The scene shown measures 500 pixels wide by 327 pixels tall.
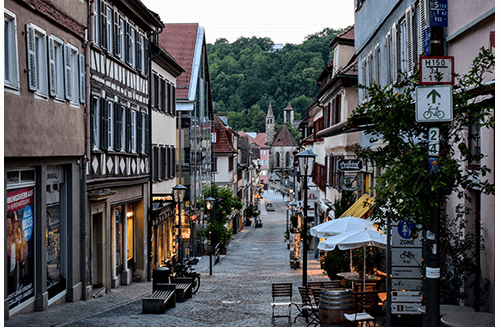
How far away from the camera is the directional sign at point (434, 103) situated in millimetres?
6805

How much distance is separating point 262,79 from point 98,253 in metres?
169

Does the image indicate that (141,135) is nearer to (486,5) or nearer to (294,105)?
(486,5)

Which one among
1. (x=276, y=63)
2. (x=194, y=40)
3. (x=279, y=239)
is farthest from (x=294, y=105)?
(x=194, y=40)

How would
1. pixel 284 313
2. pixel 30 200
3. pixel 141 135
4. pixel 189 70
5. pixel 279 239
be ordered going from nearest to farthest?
1. pixel 30 200
2. pixel 284 313
3. pixel 141 135
4. pixel 189 70
5. pixel 279 239

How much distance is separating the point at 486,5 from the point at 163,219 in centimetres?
2091

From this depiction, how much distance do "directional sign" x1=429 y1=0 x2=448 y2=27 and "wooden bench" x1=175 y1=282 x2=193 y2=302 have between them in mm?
12377

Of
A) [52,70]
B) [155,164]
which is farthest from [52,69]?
[155,164]

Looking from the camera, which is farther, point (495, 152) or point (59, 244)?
point (59, 244)

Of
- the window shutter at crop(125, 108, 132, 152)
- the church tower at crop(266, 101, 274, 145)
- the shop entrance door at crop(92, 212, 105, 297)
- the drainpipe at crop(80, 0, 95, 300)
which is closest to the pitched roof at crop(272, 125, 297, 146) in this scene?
the church tower at crop(266, 101, 274, 145)

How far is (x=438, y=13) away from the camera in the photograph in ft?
23.1

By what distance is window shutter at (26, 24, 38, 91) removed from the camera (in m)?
12.7

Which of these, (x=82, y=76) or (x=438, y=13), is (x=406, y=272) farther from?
(x=82, y=76)

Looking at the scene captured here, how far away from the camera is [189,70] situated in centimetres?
3894

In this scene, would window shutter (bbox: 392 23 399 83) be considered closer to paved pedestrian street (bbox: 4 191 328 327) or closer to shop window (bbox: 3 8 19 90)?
paved pedestrian street (bbox: 4 191 328 327)
